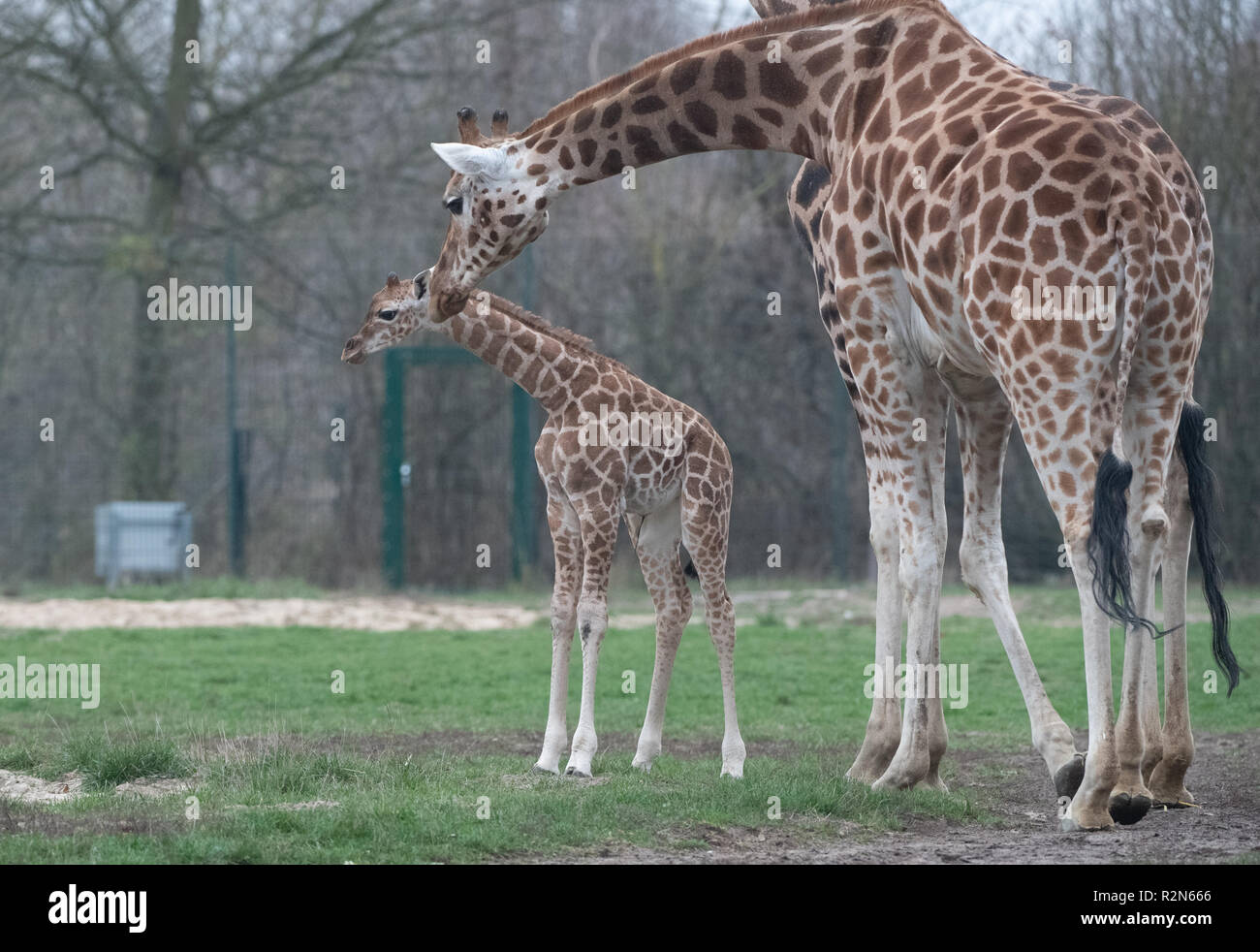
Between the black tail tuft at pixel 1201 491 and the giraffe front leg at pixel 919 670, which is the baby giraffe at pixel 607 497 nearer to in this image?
the giraffe front leg at pixel 919 670

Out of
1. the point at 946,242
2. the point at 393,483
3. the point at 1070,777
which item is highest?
the point at 946,242

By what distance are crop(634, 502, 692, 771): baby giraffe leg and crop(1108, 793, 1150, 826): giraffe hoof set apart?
2.62 m

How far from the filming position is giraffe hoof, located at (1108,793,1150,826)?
6.08 meters

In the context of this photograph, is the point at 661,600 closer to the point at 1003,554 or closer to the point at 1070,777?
the point at 1003,554

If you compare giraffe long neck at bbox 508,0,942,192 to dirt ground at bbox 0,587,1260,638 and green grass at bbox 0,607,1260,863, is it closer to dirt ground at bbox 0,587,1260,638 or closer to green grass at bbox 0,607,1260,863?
Result: green grass at bbox 0,607,1260,863

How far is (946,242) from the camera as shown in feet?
20.6

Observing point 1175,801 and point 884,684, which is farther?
point 884,684

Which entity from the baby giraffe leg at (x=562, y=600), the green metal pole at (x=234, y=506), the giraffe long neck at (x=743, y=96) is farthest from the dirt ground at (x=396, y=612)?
the giraffe long neck at (x=743, y=96)

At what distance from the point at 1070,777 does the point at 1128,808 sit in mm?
251

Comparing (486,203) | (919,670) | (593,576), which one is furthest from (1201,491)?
(486,203)

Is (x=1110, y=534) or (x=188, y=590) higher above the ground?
(x=1110, y=534)

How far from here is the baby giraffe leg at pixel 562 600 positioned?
26.3 ft

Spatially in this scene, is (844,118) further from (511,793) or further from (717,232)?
(717,232)
